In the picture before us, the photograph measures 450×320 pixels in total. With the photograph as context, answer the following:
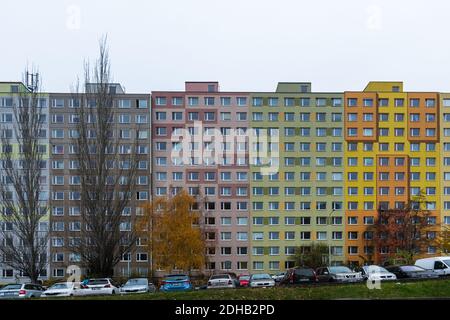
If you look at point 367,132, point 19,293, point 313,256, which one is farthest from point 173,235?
point 19,293

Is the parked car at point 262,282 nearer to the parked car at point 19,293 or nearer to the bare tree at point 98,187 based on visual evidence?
the parked car at point 19,293

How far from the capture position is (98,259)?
8.87 m

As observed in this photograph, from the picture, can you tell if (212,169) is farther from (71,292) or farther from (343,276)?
(71,292)

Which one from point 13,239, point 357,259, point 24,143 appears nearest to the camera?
point 24,143

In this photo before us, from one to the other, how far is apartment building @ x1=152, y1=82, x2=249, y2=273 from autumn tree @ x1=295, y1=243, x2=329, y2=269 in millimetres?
4490

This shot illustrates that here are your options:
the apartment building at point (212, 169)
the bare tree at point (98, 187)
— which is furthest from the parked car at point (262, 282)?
the apartment building at point (212, 169)

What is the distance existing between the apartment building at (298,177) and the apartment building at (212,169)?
37.5 inches

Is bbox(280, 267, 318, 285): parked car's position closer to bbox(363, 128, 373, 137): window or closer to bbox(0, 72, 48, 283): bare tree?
bbox(0, 72, 48, 283): bare tree

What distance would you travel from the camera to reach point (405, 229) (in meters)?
30.5

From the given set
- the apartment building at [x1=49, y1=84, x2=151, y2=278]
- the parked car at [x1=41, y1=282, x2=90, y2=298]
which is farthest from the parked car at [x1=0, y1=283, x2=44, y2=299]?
the apartment building at [x1=49, y1=84, x2=151, y2=278]
